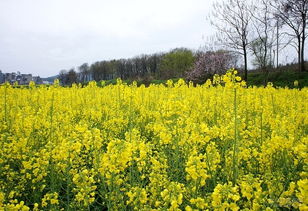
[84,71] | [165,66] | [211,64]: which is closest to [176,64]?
[165,66]

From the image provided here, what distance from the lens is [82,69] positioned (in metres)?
91.6

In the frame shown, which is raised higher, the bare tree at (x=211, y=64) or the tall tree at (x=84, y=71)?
the tall tree at (x=84, y=71)

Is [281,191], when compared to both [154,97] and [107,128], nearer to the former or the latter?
[107,128]

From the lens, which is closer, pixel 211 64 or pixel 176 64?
pixel 211 64

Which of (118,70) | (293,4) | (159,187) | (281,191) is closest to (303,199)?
(281,191)

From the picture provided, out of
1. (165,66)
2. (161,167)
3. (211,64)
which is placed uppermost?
(165,66)

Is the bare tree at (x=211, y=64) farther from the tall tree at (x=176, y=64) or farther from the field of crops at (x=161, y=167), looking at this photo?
the field of crops at (x=161, y=167)

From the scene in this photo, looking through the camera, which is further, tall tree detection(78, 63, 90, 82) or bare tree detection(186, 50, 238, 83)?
tall tree detection(78, 63, 90, 82)

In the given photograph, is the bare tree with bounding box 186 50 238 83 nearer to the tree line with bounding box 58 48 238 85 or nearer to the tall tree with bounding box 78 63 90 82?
the tree line with bounding box 58 48 238 85

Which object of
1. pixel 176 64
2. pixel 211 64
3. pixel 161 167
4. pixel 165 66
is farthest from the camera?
pixel 165 66

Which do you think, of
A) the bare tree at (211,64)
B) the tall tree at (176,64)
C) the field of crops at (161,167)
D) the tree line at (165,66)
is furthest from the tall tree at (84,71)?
the field of crops at (161,167)

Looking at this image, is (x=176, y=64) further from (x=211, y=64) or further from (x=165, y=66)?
(x=211, y=64)

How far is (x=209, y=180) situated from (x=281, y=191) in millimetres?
1030

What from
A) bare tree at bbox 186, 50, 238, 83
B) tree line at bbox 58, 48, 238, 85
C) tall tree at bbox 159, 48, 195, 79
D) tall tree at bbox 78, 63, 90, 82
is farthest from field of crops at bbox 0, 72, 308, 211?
tall tree at bbox 78, 63, 90, 82
